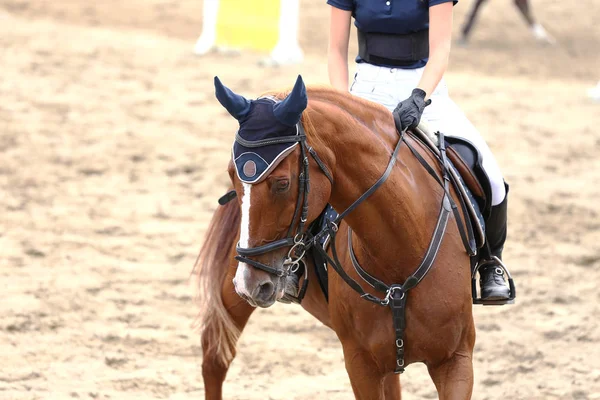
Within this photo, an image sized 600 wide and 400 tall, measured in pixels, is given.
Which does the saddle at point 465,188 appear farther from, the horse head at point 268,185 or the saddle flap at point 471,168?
the horse head at point 268,185

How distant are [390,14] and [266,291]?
145cm

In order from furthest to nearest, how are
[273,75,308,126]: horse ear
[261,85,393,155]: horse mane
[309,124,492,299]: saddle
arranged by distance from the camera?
[309,124,492,299]: saddle, [261,85,393,155]: horse mane, [273,75,308,126]: horse ear

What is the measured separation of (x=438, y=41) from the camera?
3.62 meters

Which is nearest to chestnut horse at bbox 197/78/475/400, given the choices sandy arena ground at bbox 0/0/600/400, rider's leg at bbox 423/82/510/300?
rider's leg at bbox 423/82/510/300

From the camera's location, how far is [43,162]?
8.42 metres

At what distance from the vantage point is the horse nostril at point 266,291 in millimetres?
2801

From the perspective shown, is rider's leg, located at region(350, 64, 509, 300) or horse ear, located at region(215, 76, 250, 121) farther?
rider's leg, located at region(350, 64, 509, 300)

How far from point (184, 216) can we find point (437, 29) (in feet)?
14.7

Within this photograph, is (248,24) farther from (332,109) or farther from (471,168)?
(332,109)

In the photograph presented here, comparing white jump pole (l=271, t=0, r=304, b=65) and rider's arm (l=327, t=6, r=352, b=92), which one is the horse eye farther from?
white jump pole (l=271, t=0, r=304, b=65)

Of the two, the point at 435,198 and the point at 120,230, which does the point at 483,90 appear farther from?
the point at 435,198

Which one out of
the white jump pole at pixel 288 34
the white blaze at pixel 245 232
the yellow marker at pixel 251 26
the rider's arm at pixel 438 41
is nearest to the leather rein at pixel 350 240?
the white blaze at pixel 245 232

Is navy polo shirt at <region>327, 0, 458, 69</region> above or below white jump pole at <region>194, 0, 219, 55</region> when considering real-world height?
above

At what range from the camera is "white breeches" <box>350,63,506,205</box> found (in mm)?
3836
